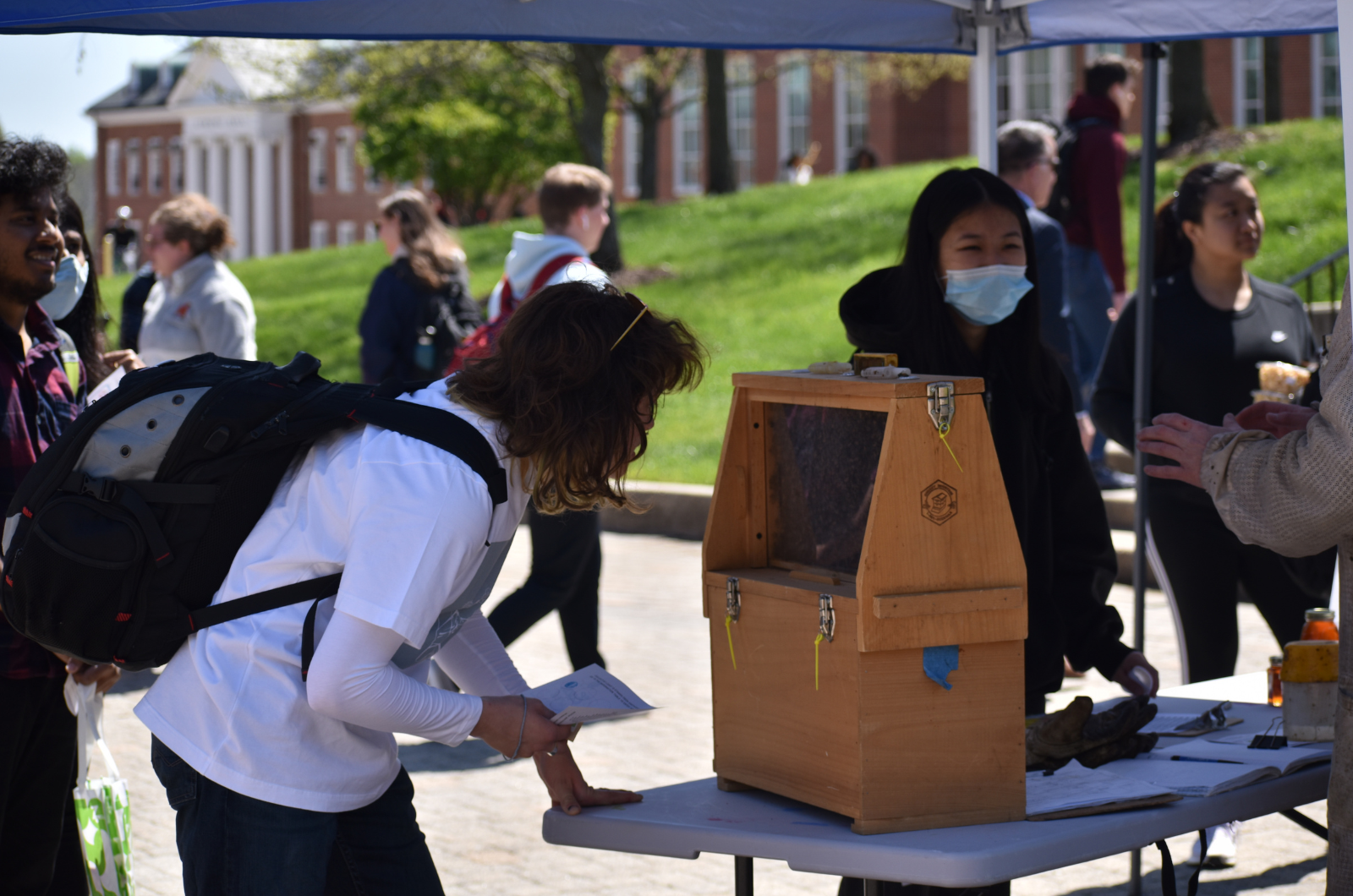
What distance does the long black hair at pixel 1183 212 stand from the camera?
15.1 ft

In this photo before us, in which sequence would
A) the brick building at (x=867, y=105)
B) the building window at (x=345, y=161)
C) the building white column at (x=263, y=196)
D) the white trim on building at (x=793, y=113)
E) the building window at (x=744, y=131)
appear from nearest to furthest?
the brick building at (x=867, y=105) → the white trim on building at (x=793, y=113) → the building window at (x=744, y=131) → the building window at (x=345, y=161) → the building white column at (x=263, y=196)

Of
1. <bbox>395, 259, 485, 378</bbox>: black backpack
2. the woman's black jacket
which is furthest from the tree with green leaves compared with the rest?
the woman's black jacket

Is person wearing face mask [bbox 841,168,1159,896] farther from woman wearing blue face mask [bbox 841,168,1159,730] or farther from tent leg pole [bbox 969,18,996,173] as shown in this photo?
tent leg pole [bbox 969,18,996,173]

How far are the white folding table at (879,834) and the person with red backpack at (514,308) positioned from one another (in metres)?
2.97

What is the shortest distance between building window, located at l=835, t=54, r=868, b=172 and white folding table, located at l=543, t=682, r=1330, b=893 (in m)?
38.8

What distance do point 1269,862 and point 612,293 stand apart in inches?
128

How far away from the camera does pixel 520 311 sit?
7.80ft

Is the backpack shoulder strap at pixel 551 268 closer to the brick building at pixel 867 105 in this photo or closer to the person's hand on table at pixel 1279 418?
the person's hand on table at pixel 1279 418

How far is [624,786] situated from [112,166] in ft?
243

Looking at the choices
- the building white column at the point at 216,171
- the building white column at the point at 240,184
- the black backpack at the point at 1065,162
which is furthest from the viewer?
the building white column at the point at 216,171

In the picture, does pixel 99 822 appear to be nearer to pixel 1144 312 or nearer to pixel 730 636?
pixel 730 636

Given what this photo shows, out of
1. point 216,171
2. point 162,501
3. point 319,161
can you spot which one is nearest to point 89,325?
point 162,501

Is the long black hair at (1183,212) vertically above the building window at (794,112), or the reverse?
the building window at (794,112)

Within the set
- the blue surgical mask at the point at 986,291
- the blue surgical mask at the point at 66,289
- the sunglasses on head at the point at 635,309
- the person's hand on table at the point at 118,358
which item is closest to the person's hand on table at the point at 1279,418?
the blue surgical mask at the point at 986,291
